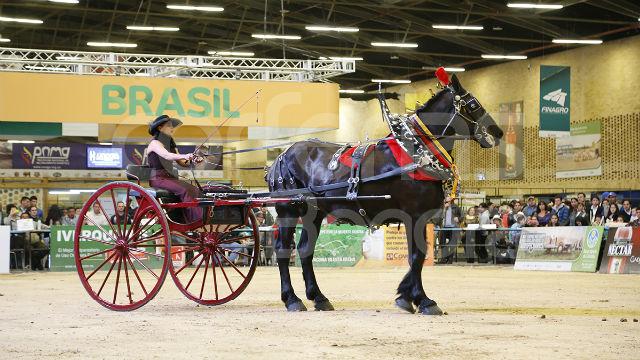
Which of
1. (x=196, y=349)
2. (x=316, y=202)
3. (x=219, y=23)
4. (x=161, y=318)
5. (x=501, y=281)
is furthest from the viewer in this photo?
(x=219, y=23)

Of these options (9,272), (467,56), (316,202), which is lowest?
(9,272)

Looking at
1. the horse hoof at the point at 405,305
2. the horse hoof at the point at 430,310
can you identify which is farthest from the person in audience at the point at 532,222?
the horse hoof at the point at 430,310

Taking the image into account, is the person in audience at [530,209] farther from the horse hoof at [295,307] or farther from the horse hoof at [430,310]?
the horse hoof at [430,310]

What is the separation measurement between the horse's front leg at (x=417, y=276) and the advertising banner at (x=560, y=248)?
37.8ft

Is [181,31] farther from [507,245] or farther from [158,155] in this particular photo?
[158,155]

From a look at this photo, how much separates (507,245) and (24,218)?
1272 centimetres

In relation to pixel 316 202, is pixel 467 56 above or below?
above

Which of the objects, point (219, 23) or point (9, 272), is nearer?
point (9, 272)

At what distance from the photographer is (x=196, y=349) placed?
6.87 meters

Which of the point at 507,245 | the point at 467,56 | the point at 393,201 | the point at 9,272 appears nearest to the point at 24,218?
the point at 9,272

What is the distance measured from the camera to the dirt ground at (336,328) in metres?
6.74

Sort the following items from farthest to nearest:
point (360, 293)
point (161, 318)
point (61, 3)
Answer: point (61, 3)
point (360, 293)
point (161, 318)

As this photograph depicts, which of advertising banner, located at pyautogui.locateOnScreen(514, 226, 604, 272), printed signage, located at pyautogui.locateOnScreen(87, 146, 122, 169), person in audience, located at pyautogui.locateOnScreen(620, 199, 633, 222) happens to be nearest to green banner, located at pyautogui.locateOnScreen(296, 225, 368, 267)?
advertising banner, located at pyautogui.locateOnScreen(514, 226, 604, 272)

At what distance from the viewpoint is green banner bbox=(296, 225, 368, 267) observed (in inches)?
947
